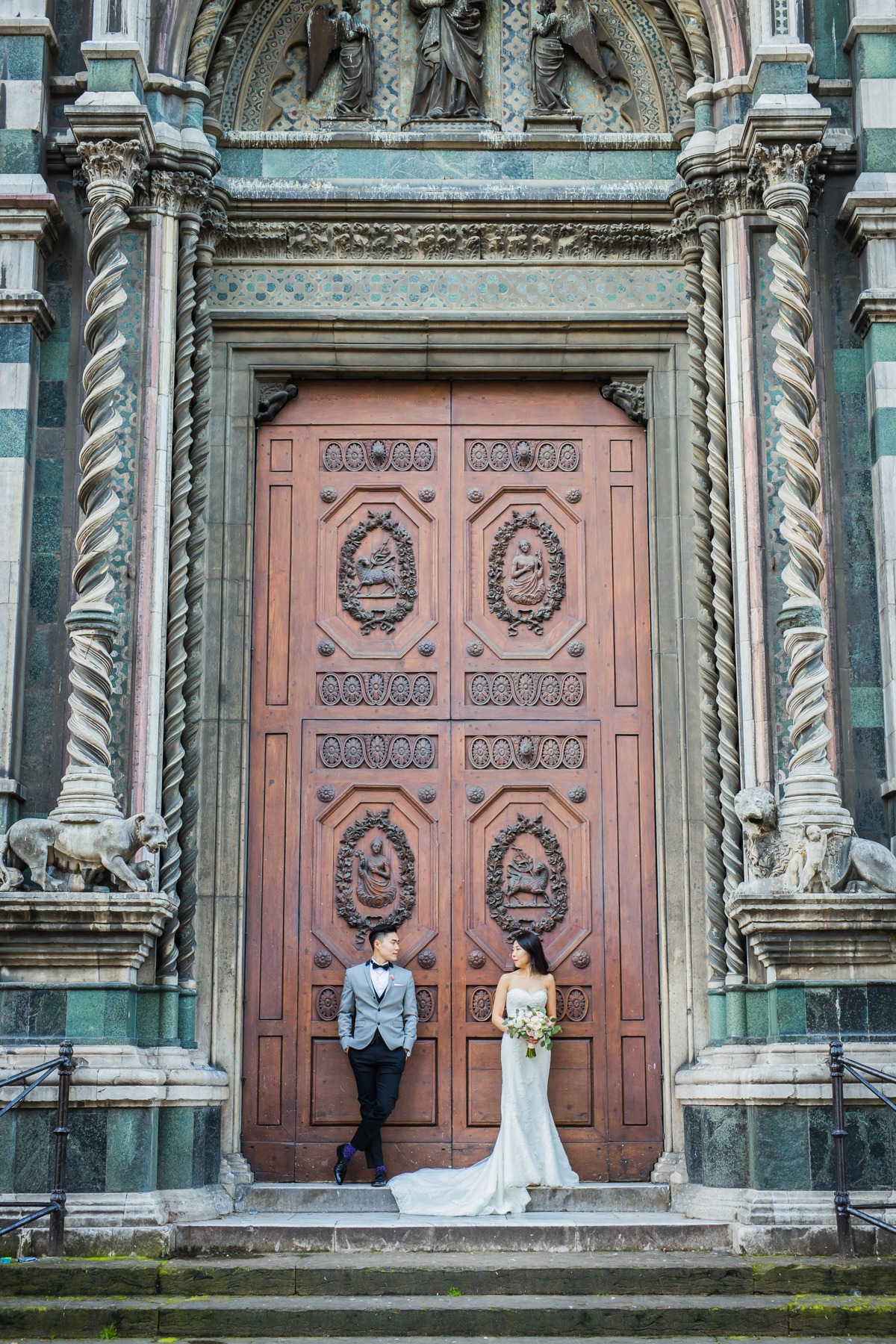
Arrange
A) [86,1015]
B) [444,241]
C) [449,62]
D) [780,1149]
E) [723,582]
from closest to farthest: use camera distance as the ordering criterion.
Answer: [780,1149], [86,1015], [723,582], [444,241], [449,62]

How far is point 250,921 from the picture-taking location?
10.4m

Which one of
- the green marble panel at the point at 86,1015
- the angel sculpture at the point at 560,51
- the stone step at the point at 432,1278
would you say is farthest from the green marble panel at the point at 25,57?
the stone step at the point at 432,1278

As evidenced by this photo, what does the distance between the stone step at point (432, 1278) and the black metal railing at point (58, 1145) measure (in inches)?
11.2

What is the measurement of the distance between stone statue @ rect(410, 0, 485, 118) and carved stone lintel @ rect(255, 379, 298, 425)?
198cm

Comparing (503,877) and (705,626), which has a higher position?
(705,626)

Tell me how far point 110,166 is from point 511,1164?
20.4 ft

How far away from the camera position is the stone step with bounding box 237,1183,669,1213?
9.65 meters

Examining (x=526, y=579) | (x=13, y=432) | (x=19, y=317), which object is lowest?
(x=526, y=579)

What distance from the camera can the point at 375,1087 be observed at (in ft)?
32.9

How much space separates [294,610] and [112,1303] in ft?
14.8

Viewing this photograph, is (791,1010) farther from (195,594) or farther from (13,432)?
(13,432)

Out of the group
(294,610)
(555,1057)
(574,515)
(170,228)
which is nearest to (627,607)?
(574,515)

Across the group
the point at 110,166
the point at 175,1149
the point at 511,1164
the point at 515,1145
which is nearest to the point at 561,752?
the point at 515,1145

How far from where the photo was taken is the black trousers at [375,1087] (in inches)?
389
